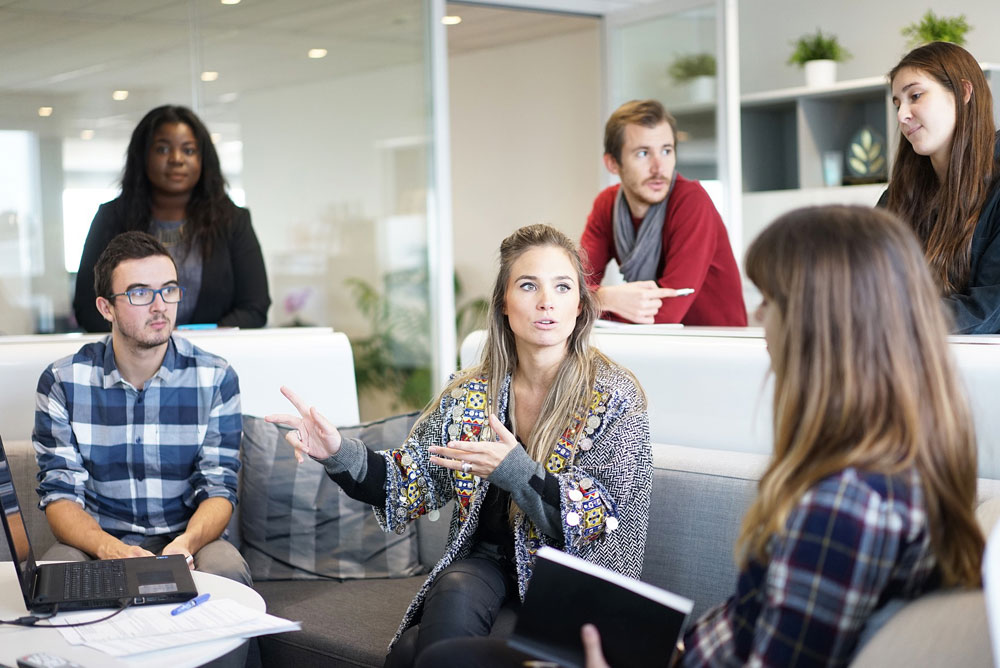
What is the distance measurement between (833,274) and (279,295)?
380 cm

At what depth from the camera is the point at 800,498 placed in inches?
46.8

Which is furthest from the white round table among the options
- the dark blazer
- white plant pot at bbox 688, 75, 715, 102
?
white plant pot at bbox 688, 75, 715, 102

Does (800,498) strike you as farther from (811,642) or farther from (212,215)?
(212,215)

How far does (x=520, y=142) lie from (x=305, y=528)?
16.2ft

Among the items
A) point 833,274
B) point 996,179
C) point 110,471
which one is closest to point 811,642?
point 833,274

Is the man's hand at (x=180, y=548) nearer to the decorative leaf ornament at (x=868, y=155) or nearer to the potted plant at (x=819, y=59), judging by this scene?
the decorative leaf ornament at (x=868, y=155)

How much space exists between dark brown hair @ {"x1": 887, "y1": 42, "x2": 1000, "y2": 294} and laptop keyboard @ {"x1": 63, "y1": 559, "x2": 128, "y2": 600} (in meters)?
1.64

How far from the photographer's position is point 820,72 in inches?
201

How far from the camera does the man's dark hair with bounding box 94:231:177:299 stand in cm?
255

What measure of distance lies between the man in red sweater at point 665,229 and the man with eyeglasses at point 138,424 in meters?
1.06

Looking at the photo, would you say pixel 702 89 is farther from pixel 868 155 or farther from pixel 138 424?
pixel 138 424

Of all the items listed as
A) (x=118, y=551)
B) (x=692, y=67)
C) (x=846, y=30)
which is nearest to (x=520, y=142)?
A: (x=692, y=67)

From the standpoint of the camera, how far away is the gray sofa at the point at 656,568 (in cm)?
212

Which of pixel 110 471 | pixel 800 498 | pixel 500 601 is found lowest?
pixel 500 601
